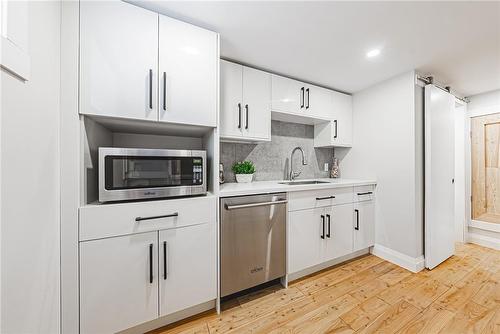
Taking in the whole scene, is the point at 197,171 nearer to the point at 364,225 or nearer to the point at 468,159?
the point at 364,225

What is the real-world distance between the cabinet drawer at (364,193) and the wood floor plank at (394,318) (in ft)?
3.36

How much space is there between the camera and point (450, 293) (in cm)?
178

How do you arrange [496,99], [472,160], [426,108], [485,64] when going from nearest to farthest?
[485,64]
[426,108]
[496,99]
[472,160]

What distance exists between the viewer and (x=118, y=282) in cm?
120

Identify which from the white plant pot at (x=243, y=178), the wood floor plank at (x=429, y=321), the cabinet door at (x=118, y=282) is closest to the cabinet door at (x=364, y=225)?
the wood floor plank at (x=429, y=321)

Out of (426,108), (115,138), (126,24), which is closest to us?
(126,24)

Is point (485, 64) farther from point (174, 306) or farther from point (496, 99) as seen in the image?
point (174, 306)

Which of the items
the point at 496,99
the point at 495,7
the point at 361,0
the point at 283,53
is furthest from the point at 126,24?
the point at 496,99

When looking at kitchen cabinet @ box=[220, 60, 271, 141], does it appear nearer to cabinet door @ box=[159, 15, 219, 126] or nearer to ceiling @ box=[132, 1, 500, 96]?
ceiling @ box=[132, 1, 500, 96]

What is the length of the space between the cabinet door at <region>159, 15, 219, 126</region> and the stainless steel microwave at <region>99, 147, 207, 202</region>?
0.26 metres

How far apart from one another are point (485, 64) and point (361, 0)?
184 centimetres

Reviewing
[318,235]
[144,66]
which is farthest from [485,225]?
[144,66]

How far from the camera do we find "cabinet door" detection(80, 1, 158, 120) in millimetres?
1144

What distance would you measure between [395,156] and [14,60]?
300 cm
